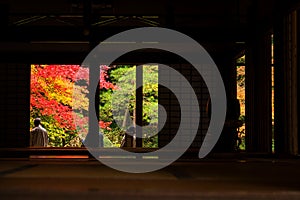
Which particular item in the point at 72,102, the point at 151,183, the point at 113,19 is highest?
the point at 113,19

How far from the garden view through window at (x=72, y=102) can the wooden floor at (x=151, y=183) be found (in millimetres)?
7397

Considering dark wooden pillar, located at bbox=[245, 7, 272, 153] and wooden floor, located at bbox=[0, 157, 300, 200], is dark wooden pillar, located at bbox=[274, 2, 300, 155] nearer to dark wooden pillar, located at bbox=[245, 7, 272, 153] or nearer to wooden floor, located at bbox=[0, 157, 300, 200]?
dark wooden pillar, located at bbox=[245, 7, 272, 153]

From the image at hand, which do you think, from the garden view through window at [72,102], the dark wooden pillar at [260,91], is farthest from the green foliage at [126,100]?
the dark wooden pillar at [260,91]

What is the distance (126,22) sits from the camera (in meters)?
9.44

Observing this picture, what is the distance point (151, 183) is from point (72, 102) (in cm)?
891

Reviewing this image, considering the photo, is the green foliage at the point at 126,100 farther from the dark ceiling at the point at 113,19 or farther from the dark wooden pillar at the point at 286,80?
the dark wooden pillar at the point at 286,80

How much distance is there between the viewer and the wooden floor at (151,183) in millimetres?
2850

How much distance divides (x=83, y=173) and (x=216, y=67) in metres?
6.24

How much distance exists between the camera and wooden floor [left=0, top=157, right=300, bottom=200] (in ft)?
9.35

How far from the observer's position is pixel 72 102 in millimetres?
11906

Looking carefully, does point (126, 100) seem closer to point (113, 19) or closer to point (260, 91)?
point (113, 19)

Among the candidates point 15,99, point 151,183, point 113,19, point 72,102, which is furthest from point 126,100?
point 151,183

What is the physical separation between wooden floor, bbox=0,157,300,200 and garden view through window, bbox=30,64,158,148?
7.40m

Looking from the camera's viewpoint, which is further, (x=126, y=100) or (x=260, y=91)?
(x=126, y=100)
